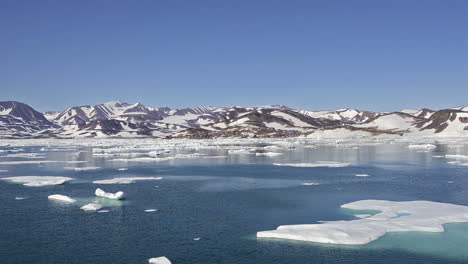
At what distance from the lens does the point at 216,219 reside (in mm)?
18016

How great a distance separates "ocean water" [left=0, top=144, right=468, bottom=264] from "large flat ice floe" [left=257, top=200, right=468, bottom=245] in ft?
1.40

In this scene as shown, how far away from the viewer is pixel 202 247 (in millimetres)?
14195

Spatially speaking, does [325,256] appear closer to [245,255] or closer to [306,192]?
[245,255]

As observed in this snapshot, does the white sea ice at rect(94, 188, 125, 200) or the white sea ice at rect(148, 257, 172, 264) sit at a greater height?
the white sea ice at rect(94, 188, 125, 200)

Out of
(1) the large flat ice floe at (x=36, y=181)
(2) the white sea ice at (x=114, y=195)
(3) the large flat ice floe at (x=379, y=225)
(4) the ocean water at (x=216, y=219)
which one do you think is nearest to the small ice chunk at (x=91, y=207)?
(4) the ocean water at (x=216, y=219)

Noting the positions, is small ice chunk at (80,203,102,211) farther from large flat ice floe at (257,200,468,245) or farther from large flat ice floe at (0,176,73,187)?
large flat ice floe at (0,176,73,187)

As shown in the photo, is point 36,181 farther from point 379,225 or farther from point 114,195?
point 379,225

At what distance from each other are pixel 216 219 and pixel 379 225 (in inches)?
264

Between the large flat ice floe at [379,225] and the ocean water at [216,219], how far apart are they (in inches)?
16.7

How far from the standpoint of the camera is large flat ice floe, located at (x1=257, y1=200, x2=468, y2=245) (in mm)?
14320

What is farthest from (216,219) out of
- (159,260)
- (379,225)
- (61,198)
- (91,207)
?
(61,198)

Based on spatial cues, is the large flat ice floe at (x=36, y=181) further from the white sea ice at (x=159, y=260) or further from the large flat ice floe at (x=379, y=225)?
the large flat ice floe at (x=379, y=225)

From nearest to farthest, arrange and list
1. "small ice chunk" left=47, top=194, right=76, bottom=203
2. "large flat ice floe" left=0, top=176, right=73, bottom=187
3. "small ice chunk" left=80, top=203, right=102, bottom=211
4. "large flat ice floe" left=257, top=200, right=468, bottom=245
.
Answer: "large flat ice floe" left=257, top=200, right=468, bottom=245 → "small ice chunk" left=80, top=203, right=102, bottom=211 → "small ice chunk" left=47, top=194, right=76, bottom=203 → "large flat ice floe" left=0, top=176, right=73, bottom=187

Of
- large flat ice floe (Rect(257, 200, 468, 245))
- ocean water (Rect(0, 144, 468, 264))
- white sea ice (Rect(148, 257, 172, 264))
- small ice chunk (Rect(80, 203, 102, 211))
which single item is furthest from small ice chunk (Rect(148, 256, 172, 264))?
small ice chunk (Rect(80, 203, 102, 211))
